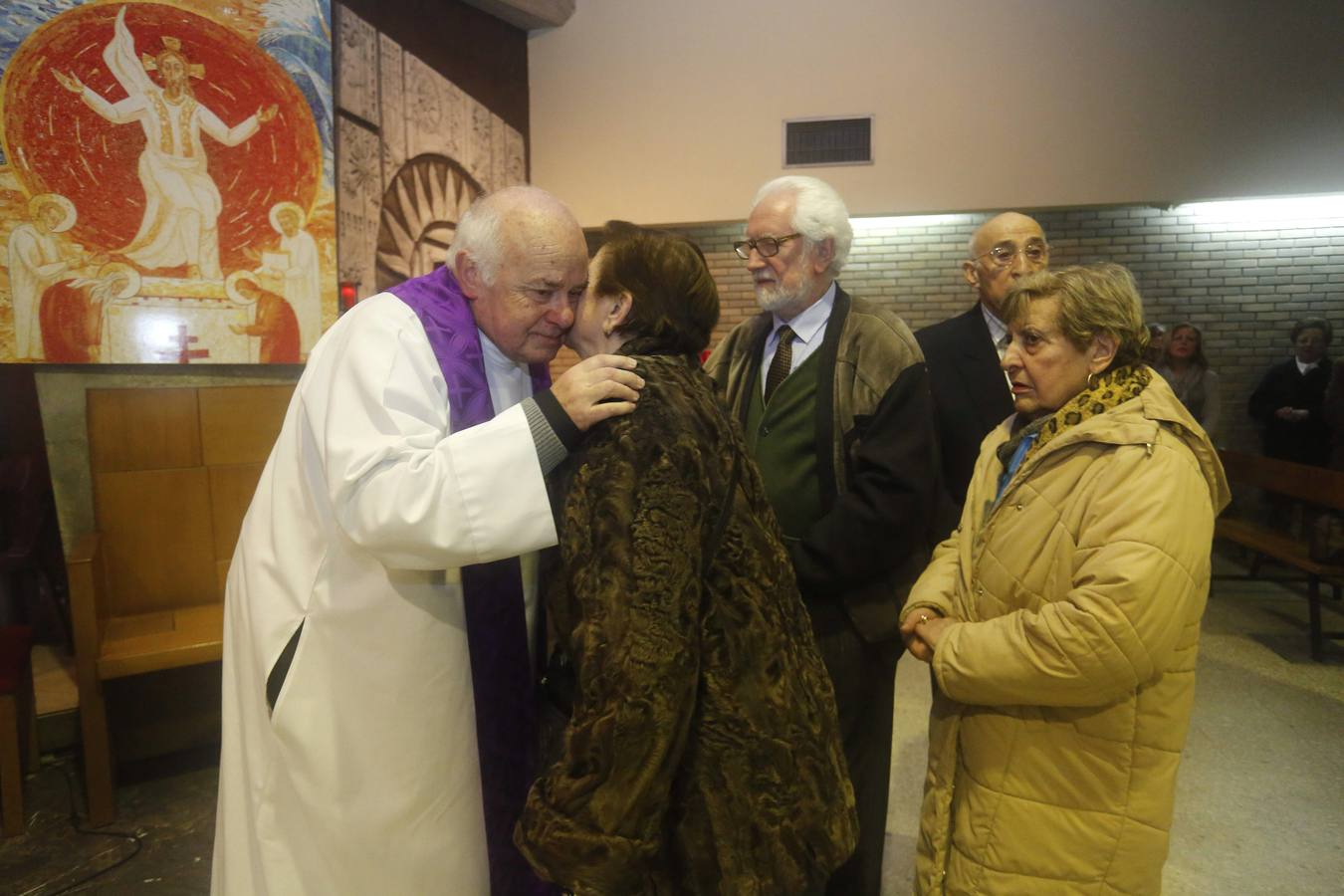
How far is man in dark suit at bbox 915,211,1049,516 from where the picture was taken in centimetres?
269

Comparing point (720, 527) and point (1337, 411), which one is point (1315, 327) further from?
point (720, 527)

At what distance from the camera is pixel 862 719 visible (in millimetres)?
2109

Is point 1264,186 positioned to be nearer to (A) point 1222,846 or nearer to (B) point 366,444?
(A) point 1222,846

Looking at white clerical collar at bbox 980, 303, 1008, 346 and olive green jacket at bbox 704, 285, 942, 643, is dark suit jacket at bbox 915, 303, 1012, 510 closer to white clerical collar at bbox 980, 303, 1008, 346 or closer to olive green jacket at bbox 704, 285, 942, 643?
white clerical collar at bbox 980, 303, 1008, 346

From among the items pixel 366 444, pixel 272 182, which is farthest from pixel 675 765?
pixel 272 182

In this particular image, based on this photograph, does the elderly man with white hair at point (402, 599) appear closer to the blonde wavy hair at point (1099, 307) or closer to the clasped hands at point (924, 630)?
the clasped hands at point (924, 630)

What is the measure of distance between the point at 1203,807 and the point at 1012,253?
2.18m

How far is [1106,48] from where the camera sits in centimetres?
607

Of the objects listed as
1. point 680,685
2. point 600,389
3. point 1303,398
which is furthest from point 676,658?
point 1303,398

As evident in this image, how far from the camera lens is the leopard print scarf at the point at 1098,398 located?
1.60 m

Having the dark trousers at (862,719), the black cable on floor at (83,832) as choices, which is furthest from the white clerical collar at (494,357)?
the black cable on floor at (83,832)

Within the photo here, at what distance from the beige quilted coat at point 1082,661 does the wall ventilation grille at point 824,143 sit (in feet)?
17.4

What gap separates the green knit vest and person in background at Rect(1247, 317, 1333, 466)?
19.7 ft

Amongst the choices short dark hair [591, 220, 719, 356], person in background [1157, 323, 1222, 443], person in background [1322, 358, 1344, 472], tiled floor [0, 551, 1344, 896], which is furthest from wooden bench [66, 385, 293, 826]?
person in background [1322, 358, 1344, 472]
